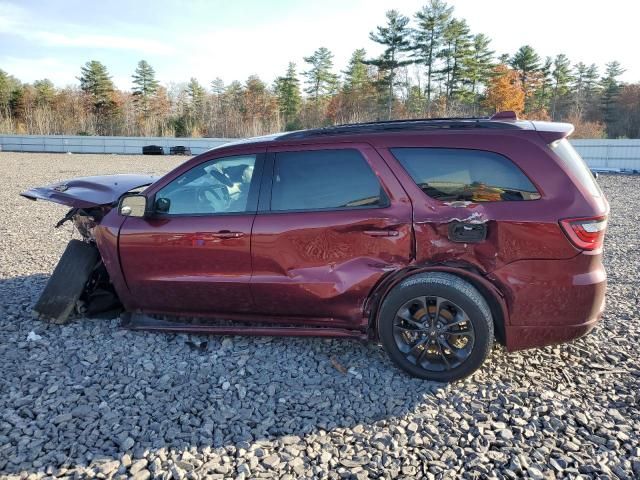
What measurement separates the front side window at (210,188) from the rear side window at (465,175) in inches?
50.2

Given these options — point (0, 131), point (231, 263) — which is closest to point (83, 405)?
point (231, 263)

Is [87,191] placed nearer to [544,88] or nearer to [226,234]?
[226,234]

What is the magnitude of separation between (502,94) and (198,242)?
5034cm

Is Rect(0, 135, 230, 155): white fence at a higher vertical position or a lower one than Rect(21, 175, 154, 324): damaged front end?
higher

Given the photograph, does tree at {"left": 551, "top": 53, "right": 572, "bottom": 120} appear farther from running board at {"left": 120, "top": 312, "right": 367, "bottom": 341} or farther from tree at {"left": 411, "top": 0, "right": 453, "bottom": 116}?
running board at {"left": 120, "top": 312, "right": 367, "bottom": 341}

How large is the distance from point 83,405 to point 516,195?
3.20m

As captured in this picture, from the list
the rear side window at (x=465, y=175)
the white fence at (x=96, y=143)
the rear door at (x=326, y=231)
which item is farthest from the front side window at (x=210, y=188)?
the white fence at (x=96, y=143)

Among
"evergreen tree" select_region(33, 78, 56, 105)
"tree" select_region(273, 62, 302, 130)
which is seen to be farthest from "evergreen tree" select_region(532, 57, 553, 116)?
"evergreen tree" select_region(33, 78, 56, 105)

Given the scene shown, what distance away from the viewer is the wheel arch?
321 cm

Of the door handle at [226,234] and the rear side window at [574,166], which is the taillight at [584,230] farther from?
the door handle at [226,234]

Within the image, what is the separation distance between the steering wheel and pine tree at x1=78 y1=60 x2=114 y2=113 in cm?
5590

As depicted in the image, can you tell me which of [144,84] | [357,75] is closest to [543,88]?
[357,75]

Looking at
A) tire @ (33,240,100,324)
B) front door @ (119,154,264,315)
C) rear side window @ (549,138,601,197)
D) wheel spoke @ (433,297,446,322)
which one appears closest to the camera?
rear side window @ (549,138,601,197)

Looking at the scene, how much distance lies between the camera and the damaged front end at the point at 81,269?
425cm
